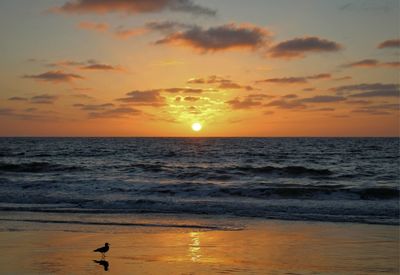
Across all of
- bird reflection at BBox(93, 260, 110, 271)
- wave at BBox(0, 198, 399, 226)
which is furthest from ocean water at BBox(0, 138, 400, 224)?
bird reflection at BBox(93, 260, 110, 271)

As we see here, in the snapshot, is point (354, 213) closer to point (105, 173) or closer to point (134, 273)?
point (134, 273)

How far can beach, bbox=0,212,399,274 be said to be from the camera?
10.1 m

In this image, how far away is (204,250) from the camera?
1170 centimetres

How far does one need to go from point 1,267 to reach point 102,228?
4976 millimetres

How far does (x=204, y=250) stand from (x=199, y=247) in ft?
1.15

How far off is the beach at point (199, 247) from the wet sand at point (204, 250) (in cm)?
2

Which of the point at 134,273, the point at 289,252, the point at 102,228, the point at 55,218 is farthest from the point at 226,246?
the point at 55,218

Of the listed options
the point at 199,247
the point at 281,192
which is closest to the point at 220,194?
the point at 281,192

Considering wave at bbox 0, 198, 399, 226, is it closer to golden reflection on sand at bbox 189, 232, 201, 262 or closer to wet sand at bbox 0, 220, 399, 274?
wet sand at bbox 0, 220, 399, 274

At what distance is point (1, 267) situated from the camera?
32.7 feet

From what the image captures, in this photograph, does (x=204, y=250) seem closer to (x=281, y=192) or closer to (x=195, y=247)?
(x=195, y=247)

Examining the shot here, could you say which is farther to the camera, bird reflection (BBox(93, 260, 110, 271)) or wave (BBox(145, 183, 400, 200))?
wave (BBox(145, 183, 400, 200))

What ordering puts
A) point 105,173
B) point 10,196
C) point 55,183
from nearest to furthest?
point 10,196 → point 55,183 → point 105,173

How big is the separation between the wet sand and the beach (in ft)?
0.07
